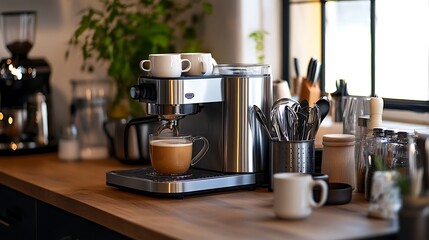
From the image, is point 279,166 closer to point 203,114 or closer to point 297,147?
point 297,147

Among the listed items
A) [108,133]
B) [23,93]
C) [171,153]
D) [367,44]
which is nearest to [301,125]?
[171,153]

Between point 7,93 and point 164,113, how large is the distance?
3.81 feet

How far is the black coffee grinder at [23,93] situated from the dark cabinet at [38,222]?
40 centimetres

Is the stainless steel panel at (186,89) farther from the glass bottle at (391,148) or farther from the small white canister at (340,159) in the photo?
the glass bottle at (391,148)

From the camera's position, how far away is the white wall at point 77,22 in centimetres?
341

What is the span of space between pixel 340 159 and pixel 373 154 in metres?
0.14

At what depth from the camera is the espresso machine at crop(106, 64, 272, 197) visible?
254 centimetres

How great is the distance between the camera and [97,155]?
3402 mm

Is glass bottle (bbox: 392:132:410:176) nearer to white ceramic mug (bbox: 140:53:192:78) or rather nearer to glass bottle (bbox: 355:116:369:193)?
glass bottle (bbox: 355:116:369:193)

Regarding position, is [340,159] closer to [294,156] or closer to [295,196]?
[294,156]

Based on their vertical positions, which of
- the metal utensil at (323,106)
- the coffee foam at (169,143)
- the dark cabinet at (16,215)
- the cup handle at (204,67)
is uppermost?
the cup handle at (204,67)

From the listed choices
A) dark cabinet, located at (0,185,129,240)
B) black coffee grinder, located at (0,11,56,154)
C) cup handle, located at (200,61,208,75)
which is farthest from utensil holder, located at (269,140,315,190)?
black coffee grinder, located at (0,11,56,154)

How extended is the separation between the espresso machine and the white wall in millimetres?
749

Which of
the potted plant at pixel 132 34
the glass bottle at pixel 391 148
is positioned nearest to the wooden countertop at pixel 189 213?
the glass bottle at pixel 391 148
